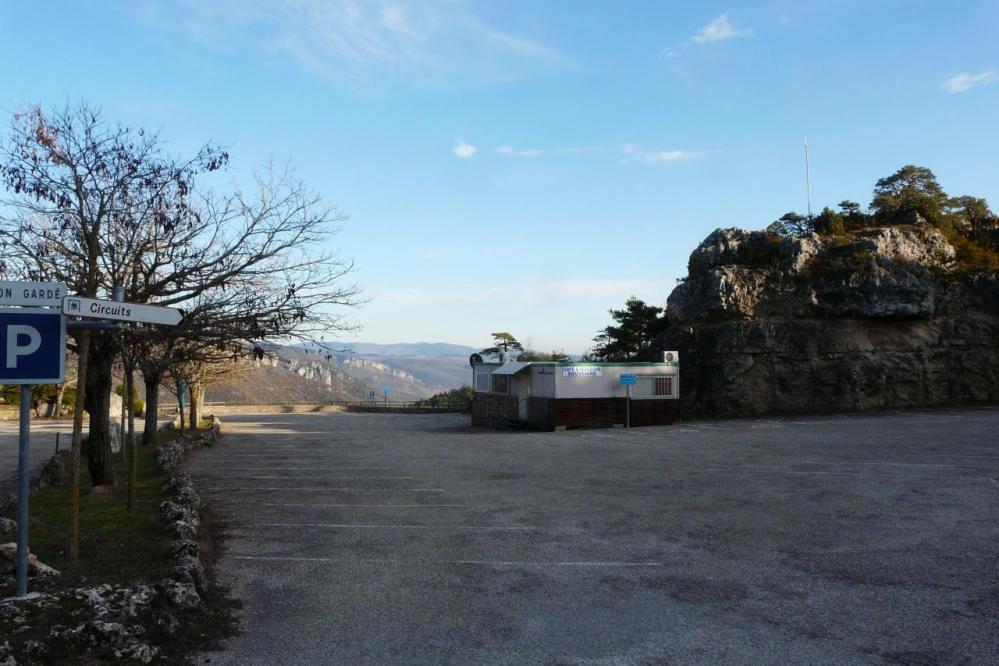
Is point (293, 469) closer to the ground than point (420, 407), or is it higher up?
closer to the ground

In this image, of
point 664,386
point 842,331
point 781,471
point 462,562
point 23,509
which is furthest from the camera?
point 842,331

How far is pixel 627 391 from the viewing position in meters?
33.2

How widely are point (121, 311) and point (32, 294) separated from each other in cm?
93

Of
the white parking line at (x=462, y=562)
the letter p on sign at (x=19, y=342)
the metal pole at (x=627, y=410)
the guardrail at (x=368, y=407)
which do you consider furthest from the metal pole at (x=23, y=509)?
the guardrail at (x=368, y=407)

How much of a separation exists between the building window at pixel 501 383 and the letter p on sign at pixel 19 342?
3191 cm

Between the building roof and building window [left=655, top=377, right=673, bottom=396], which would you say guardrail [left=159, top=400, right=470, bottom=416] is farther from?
building window [left=655, top=377, right=673, bottom=396]

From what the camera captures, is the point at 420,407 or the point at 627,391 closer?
the point at 627,391

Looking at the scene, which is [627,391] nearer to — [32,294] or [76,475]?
[76,475]

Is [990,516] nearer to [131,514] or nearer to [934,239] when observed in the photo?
[131,514]

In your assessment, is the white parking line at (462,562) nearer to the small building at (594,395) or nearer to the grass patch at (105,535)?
the grass patch at (105,535)

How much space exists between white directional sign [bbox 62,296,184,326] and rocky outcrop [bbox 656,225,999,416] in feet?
112

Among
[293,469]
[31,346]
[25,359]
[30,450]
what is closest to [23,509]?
[25,359]

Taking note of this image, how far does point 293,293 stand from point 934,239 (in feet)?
135

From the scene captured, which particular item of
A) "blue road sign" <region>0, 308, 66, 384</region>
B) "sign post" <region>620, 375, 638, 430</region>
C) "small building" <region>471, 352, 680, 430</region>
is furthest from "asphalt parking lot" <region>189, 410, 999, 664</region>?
"small building" <region>471, 352, 680, 430</region>
